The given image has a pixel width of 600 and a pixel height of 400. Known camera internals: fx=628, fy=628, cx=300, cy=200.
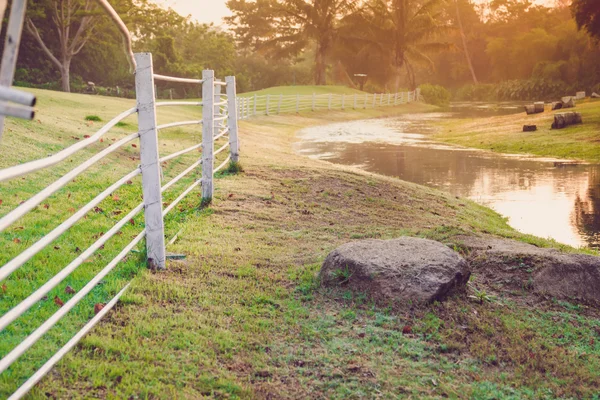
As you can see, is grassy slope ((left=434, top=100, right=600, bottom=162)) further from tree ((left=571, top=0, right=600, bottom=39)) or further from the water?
tree ((left=571, top=0, right=600, bottom=39))

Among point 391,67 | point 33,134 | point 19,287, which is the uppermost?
point 391,67

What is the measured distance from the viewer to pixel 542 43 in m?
67.6

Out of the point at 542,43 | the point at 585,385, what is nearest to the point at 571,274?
the point at 585,385

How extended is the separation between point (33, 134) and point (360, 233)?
7.10 m

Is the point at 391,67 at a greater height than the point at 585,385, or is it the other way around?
the point at 391,67

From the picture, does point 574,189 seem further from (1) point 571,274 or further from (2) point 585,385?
(2) point 585,385

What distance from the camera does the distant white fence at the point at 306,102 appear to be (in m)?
30.0

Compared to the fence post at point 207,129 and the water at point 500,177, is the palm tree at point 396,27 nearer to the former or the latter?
the water at point 500,177

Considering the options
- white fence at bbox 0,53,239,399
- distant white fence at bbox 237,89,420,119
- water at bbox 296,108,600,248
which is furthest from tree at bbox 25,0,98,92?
white fence at bbox 0,53,239,399

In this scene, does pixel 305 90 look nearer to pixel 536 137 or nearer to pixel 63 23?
pixel 63 23

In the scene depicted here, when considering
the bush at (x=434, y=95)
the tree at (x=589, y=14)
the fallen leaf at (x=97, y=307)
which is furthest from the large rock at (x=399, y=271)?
the bush at (x=434, y=95)

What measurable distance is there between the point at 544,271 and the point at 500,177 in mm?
9282

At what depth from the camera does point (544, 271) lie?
520 centimetres

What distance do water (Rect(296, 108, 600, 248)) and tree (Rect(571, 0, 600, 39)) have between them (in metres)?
7.91
